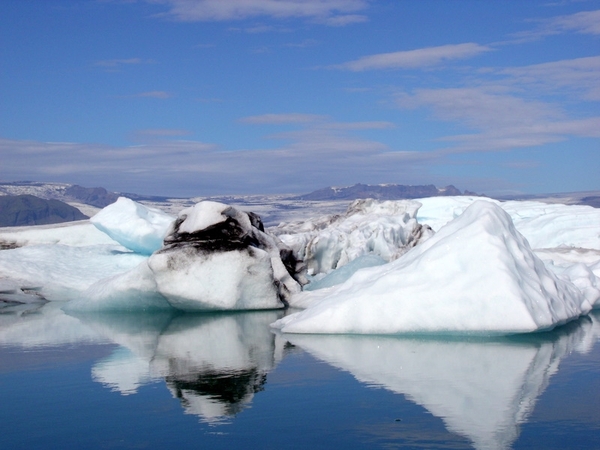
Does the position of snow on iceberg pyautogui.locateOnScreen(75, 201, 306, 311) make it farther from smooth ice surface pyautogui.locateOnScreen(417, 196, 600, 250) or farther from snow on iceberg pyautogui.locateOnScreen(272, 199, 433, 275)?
smooth ice surface pyautogui.locateOnScreen(417, 196, 600, 250)

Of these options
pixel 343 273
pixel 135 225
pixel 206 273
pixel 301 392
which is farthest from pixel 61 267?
pixel 301 392

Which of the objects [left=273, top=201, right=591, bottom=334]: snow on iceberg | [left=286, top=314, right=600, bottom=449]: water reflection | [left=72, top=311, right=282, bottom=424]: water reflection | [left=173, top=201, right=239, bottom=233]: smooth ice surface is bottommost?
[left=72, top=311, right=282, bottom=424]: water reflection

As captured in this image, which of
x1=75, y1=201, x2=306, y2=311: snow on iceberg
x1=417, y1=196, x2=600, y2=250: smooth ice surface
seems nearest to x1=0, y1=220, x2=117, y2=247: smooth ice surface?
x1=75, y1=201, x2=306, y2=311: snow on iceberg

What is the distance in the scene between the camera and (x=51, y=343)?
871 centimetres

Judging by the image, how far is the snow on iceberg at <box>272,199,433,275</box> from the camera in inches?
635

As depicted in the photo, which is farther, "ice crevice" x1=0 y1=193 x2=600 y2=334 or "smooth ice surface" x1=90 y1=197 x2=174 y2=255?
"smooth ice surface" x1=90 y1=197 x2=174 y2=255

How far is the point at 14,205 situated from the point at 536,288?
64911 millimetres

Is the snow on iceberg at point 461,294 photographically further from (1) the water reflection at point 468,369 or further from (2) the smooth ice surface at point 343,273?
(2) the smooth ice surface at point 343,273

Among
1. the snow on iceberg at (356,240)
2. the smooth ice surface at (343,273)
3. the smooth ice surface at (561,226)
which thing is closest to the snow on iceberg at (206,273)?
the smooth ice surface at (343,273)

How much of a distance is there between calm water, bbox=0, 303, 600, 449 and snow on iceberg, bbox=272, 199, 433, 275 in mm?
7182

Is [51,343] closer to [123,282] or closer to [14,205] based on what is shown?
[123,282]

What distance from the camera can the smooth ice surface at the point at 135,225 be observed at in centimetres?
1684

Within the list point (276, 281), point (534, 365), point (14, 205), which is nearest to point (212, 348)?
point (534, 365)

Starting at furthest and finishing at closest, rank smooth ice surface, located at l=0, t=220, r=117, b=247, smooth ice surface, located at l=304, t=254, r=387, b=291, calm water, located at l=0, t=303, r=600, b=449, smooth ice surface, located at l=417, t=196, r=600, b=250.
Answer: smooth ice surface, located at l=0, t=220, r=117, b=247 → smooth ice surface, located at l=417, t=196, r=600, b=250 → smooth ice surface, located at l=304, t=254, r=387, b=291 → calm water, located at l=0, t=303, r=600, b=449
